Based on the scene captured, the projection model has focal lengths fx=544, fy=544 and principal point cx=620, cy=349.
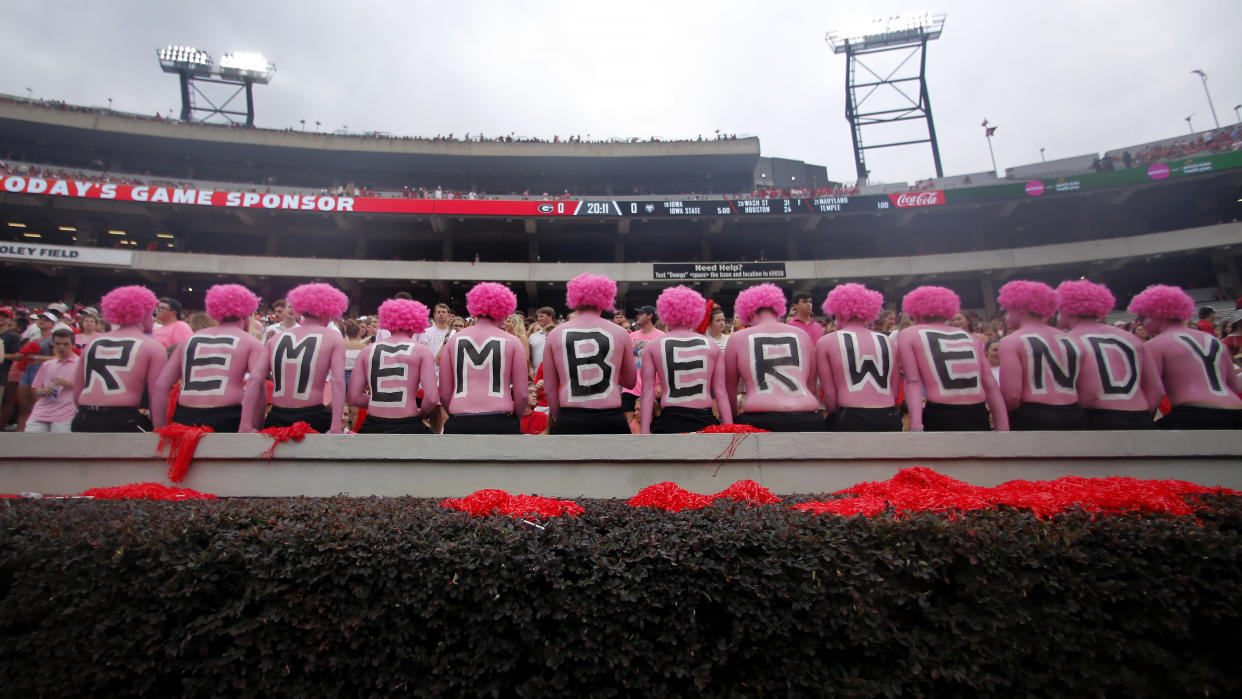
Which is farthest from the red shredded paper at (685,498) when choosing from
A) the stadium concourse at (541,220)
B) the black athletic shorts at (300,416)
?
the stadium concourse at (541,220)

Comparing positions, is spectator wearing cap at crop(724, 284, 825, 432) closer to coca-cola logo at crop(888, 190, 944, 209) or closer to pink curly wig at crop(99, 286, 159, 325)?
pink curly wig at crop(99, 286, 159, 325)

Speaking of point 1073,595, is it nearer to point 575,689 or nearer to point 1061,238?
point 575,689

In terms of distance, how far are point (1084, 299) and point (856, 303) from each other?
1.93m

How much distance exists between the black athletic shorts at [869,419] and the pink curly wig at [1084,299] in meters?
2.02

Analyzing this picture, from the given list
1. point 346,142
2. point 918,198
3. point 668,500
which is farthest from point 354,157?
point 668,500

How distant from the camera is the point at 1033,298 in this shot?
4559mm

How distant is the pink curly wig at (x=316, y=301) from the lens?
471 cm

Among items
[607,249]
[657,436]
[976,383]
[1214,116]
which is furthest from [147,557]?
[1214,116]

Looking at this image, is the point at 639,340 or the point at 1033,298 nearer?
the point at 1033,298

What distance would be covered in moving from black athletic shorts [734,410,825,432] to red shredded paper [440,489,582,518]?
72.1 inches

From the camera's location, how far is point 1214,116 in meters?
40.8

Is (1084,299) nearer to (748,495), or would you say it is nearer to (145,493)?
(748,495)

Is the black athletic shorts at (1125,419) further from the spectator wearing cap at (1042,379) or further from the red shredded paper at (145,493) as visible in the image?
the red shredded paper at (145,493)

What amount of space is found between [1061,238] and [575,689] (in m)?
37.2
